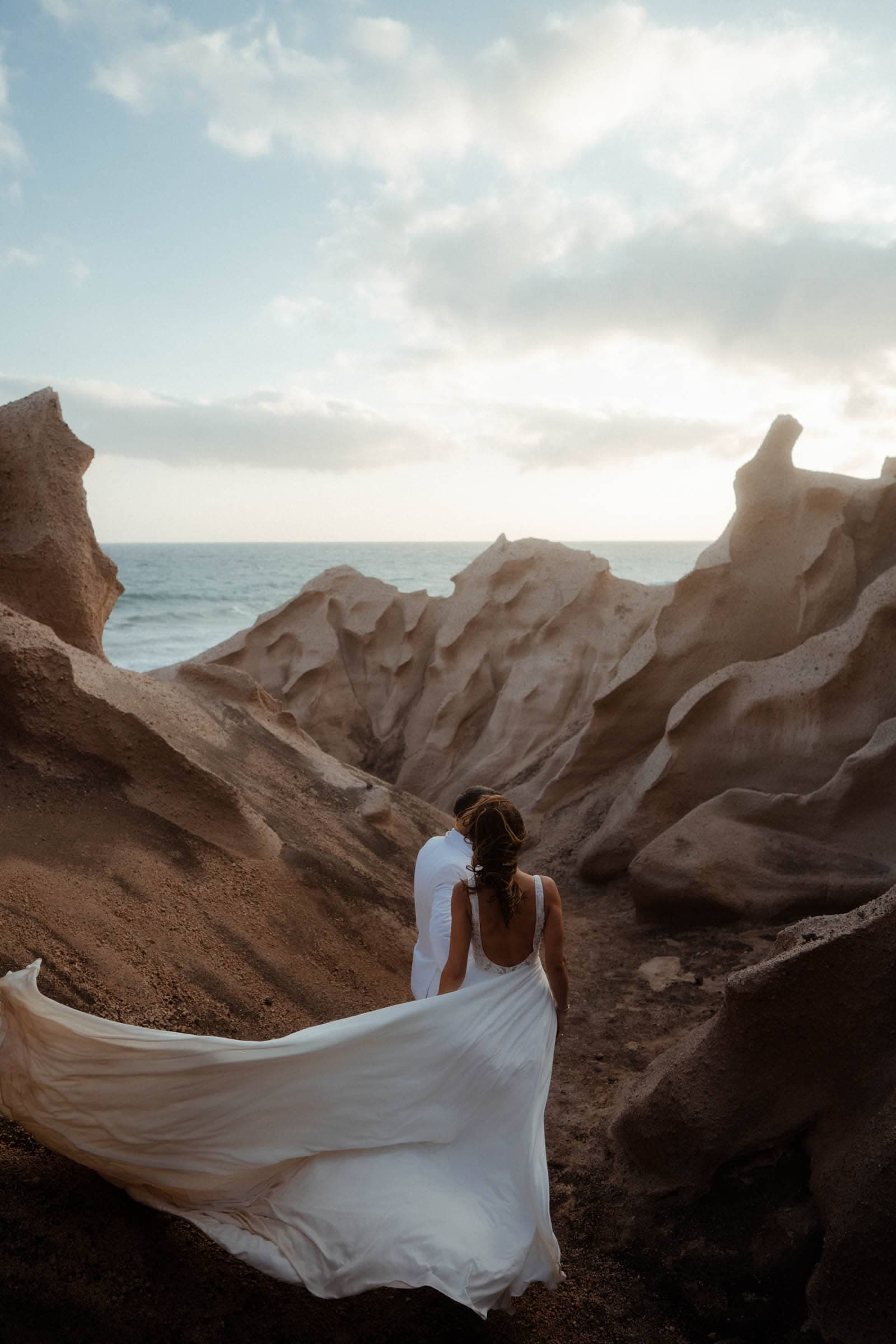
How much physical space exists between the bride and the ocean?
1178 cm

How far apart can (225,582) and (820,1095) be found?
Answer: 51.9 m

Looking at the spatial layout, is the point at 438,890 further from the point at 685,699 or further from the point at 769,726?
the point at 685,699

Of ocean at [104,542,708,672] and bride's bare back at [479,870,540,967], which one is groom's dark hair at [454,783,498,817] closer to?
bride's bare back at [479,870,540,967]

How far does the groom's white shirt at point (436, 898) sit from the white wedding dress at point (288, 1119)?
0.51m

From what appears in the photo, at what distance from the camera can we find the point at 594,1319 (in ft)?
9.23

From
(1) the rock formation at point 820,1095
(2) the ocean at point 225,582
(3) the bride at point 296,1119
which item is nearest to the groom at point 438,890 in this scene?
(3) the bride at point 296,1119

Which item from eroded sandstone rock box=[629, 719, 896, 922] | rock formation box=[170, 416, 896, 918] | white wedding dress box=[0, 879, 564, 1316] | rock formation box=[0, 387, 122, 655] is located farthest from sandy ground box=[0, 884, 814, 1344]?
rock formation box=[0, 387, 122, 655]

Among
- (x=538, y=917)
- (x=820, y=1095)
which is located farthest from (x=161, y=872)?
(x=820, y=1095)

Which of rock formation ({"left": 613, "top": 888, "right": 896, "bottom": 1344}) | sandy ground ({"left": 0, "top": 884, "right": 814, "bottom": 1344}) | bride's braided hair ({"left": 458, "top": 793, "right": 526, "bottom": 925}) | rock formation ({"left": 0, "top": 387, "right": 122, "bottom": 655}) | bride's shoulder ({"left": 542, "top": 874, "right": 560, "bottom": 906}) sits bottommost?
sandy ground ({"left": 0, "top": 884, "right": 814, "bottom": 1344})

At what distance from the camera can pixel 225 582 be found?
52.8 metres

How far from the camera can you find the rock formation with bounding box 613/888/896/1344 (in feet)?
8.53

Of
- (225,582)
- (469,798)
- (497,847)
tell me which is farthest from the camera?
(225,582)

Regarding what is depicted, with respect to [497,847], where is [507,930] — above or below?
below

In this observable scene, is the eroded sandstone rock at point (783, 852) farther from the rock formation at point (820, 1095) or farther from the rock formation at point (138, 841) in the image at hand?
the rock formation at point (820, 1095)
